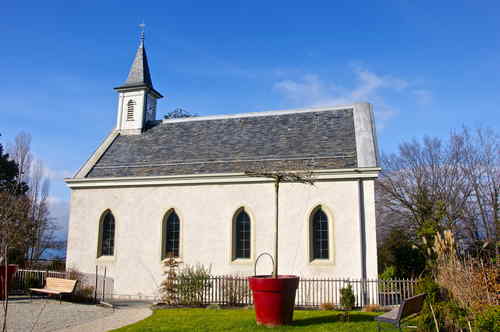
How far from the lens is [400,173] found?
32.5 m

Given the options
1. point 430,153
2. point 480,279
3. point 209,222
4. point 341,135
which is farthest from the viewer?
point 430,153

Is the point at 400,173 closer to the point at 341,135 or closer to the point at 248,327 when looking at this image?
the point at 341,135

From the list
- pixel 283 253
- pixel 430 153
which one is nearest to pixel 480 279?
pixel 283 253

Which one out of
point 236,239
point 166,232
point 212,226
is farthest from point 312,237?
point 166,232

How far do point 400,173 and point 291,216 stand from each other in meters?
18.2

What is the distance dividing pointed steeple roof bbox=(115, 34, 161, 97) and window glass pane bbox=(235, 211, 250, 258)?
38.7ft

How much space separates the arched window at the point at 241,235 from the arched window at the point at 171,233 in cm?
289

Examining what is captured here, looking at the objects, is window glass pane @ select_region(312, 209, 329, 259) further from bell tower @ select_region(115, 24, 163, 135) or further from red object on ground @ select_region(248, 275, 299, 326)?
bell tower @ select_region(115, 24, 163, 135)

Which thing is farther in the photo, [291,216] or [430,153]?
[430,153]

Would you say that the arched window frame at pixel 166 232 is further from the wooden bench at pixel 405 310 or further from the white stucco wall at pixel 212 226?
the wooden bench at pixel 405 310

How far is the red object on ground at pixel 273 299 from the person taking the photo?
10945 millimetres

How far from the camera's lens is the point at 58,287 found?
54.3 feet

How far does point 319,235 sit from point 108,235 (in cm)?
1055

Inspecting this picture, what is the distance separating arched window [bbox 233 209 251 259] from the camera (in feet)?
59.5
